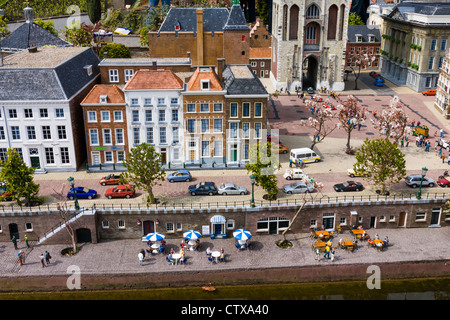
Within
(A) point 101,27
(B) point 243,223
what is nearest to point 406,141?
(B) point 243,223

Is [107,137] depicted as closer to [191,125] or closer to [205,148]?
→ [191,125]

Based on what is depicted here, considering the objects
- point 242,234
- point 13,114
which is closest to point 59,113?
point 13,114

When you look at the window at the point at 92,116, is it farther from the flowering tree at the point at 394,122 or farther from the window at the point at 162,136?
the flowering tree at the point at 394,122

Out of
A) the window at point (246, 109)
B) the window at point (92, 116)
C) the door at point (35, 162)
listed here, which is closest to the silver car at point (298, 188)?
the window at point (246, 109)

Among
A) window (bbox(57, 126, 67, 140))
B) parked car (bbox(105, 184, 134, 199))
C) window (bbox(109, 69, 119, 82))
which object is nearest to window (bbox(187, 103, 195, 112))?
parked car (bbox(105, 184, 134, 199))

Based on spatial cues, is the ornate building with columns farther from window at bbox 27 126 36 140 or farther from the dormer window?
window at bbox 27 126 36 140
